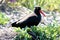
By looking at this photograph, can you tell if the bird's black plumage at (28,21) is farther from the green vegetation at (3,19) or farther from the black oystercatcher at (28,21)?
the green vegetation at (3,19)

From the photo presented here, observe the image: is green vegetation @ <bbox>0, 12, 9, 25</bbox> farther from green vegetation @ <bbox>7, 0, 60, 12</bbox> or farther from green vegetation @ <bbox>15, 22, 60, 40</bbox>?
green vegetation @ <bbox>7, 0, 60, 12</bbox>

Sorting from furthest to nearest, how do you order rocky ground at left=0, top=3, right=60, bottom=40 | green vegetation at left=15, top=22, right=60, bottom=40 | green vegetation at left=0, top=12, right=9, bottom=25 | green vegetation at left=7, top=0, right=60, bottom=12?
green vegetation at left=7, top=0, right=60, bottom=12
green vegetation at left=0, top=12, right=9, bottom=25
rocky ground at left=0, top=3, right=60, bottom=40
green vegetation at left=15, top=22, right=60, bottom=40

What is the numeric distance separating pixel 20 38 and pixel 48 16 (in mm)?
3055

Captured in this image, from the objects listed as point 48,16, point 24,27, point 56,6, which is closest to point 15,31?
point 24,27

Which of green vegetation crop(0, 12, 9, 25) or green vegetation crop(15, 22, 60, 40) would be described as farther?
green vegetation crop(0, 12, 9, 25)

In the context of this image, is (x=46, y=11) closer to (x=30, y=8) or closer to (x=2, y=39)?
(x=30, y=8)

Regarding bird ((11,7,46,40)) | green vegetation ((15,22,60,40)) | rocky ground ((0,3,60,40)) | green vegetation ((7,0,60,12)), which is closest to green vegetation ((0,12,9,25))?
rocky ground ((0,3,60,40))

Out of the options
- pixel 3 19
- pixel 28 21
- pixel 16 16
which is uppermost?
pixel 28 21

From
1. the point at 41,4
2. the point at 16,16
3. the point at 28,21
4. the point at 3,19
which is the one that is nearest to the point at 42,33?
the point at 28,21

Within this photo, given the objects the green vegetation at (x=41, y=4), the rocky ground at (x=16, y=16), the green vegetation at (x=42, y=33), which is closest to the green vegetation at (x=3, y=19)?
the rocky ground at (x=16, y=16)

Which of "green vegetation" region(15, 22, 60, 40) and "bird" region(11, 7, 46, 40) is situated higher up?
"bird" region(11, 7, 46, 40)

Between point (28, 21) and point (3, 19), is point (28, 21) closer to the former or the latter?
point (28, 21)

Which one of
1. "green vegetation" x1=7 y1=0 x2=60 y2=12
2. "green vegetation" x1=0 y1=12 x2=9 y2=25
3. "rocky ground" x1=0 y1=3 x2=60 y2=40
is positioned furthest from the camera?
"green vegetation" x1=7 y1=0 x2=60 y2=12

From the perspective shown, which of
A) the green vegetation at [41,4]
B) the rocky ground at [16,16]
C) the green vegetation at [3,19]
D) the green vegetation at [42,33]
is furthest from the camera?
the green vegetation at [41,4]
